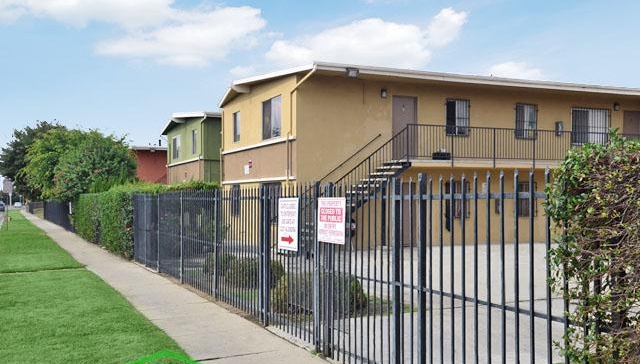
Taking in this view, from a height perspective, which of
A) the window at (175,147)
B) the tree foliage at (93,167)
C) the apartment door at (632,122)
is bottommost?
the tree foliage at (93,167)

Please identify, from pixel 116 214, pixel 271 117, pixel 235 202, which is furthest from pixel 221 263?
pixel 271 117

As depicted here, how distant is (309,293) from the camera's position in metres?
8.07

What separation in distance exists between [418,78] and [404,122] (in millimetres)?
1762

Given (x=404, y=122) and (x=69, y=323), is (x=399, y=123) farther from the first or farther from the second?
(x=69, y=323)

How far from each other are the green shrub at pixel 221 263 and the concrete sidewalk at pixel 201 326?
544 millimetres

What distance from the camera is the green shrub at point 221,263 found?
1095 centimetres

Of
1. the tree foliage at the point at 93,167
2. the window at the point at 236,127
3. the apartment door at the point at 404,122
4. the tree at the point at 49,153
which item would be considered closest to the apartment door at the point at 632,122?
the apartment door at the point at 404,122

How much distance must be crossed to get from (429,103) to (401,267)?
17.7 meters

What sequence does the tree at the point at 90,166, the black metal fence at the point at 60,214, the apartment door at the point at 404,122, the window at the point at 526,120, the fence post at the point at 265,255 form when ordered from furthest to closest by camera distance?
the black metal fence at the point at 60,214 → the tree at the point at 90,166 → the window at the point at 526,120 → the apartment door at the point at 404,122 → the fence post at the point at 265,255

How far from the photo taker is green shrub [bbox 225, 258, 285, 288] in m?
9.27

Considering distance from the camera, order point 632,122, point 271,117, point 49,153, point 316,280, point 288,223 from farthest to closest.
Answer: point 49,153
point 632,122
point 271,117
point 288,223
point 316,280

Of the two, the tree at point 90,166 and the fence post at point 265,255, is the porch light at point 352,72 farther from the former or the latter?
the tree at point 90,166

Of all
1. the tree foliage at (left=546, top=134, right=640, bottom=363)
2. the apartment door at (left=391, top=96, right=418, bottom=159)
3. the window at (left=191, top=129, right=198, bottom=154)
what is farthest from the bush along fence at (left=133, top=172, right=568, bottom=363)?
the window at (left=191, top=129, right=198, bottom=154)

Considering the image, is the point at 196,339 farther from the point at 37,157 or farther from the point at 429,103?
the point at 37,157
